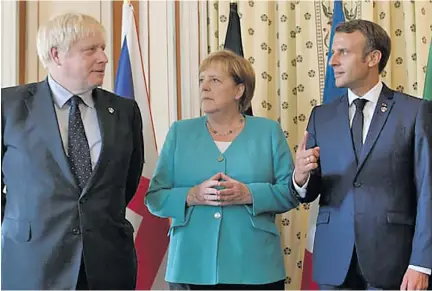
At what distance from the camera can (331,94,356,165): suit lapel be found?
2020mm

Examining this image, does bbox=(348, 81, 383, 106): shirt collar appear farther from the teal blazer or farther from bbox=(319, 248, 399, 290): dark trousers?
bbox=(319, 248, 399, 290): dark trousers

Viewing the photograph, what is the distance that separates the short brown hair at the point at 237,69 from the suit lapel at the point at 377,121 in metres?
0.50

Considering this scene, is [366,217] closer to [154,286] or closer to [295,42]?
[154,286]

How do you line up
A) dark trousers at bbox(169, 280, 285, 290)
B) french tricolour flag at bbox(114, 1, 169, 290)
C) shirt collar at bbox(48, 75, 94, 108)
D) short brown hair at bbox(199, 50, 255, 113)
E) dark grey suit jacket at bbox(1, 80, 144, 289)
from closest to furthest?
1. dark grey suit jacket at bbox(1, 80, 144, 289)
2. shirt collar at bbox(48, 75, 94, 108)
3. dark trousers at bbox(169, 280, 285, 290)
4. short brown hair at bbox(199, 50, 255, 113)
5. french tricolour flag at bbox(114, 1, 169, 290)

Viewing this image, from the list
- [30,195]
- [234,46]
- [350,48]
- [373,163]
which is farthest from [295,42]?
[30,195]

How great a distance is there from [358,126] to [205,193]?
57 cm

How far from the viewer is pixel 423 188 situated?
74.4 inches

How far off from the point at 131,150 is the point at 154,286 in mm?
988

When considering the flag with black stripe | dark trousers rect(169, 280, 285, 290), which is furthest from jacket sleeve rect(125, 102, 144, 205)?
the flag with black stripe

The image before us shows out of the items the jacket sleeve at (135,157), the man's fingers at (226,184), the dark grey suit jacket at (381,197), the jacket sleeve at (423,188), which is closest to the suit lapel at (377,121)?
the dark grey suit jacket at (381,197)

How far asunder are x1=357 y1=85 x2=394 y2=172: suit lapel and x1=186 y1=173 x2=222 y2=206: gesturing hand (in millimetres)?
482

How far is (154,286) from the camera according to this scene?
8.95ft

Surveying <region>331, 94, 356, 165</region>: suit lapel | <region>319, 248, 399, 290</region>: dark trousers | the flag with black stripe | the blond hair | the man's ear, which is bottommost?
<region>319, 248, 399, 290</region>: dark trousers

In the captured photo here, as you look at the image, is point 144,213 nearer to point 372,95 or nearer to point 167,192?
point 167,192
